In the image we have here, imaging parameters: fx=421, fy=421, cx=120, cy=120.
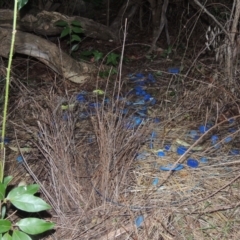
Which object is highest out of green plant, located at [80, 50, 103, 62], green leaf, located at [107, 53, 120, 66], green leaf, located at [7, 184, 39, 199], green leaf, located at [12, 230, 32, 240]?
green leaf, located at [7, 184, 39, 199]

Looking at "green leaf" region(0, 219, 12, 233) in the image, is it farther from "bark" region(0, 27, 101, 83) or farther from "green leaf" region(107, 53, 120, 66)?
"green leaf" region(107, 53, 120, 66)

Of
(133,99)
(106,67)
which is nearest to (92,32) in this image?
(106,67)

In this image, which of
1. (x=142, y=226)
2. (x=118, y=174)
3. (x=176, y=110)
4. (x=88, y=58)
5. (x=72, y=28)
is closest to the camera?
(x=142, y=226)

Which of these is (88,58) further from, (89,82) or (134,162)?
(134,162)

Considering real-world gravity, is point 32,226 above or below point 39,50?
above

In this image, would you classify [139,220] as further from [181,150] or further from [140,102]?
[140,102]

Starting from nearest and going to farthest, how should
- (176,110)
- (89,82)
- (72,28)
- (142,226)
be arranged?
1. (142,226)
2. (176,110)
3. (89,82)
4. (72,28)

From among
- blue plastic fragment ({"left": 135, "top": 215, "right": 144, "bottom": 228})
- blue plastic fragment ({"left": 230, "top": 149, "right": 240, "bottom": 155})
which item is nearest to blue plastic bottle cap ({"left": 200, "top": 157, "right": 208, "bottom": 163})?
blue plastic fragment ({"left": 230, "top": 149, "right": 240, "bottom": 155})

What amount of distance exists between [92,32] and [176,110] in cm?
148

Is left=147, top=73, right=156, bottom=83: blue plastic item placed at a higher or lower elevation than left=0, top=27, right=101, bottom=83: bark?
lower

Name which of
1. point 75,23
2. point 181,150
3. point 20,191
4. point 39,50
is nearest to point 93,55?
point 75,23

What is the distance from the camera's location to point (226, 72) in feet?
7.53

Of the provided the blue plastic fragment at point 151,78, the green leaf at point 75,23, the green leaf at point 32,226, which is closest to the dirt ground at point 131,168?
the green leaf at point 32,226

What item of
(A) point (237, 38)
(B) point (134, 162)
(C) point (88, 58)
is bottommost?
(C) point (88, 58)
